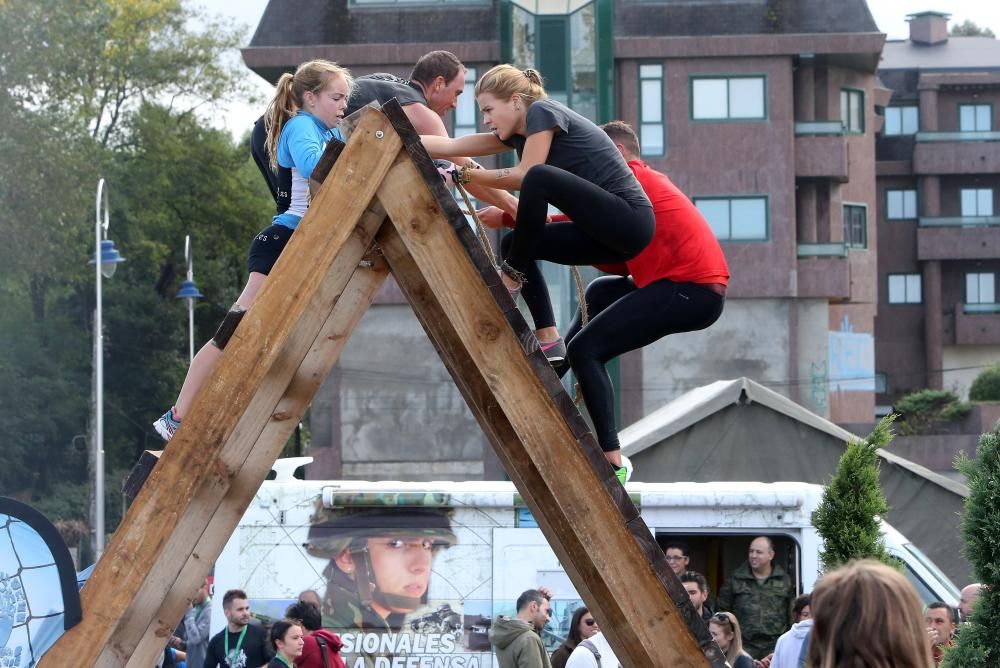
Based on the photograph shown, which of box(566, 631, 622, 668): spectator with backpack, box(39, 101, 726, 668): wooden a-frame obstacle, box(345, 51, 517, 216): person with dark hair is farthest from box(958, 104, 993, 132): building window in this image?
box(39, 101, 726, 668): wooden a-frame obstacle

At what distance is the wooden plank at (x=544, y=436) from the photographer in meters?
4.58

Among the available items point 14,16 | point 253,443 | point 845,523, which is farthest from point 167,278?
point 253,443

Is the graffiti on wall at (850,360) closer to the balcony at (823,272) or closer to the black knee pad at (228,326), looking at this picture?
the balcony at (823,272)

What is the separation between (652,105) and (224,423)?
117ft

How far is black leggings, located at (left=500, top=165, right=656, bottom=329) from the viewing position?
17.7 ft

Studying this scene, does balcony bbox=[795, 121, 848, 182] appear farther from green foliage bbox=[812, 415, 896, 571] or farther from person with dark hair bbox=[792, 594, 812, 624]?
green foliage bbox=[812, 415, 896, 571]

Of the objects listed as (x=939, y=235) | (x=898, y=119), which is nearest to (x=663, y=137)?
(x=939, y=235)

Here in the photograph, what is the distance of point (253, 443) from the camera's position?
4828mm

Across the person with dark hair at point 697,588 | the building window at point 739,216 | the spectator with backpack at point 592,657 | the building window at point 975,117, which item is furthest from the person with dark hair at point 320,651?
the building window at point 975,117

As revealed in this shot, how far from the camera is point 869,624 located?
3.32m

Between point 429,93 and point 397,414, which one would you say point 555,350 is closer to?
point 429,93

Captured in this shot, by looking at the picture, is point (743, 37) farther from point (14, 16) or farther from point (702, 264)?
point (702, 264)

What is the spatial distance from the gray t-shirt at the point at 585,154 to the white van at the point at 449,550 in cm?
580

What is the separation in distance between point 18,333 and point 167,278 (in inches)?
220
